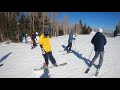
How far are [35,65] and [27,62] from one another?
25.7 inches
